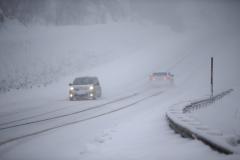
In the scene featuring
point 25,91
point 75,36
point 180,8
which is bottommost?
point 25,91

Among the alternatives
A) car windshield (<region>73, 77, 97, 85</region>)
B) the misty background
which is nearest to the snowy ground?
the misty background

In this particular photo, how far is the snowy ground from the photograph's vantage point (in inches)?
348

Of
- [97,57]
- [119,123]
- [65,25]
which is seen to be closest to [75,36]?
[65,25]

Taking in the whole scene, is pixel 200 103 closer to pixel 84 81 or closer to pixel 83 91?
pixel 83 91

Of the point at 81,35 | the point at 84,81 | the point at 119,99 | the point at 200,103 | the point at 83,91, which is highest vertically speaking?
the point at 81,35

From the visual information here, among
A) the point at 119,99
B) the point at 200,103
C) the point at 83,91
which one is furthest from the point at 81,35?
the point at 200,103

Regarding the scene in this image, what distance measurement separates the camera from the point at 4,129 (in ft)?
42.5

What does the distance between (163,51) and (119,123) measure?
58.6 metres

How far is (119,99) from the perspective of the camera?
27.2 metres

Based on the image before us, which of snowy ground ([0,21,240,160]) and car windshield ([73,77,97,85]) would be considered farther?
car windshield ([73,77,97,85])

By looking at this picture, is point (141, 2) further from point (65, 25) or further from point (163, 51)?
point (163, 51)

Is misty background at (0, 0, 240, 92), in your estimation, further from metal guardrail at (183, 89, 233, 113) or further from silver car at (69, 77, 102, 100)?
metal guardrail at (183, 89, 233, 113)

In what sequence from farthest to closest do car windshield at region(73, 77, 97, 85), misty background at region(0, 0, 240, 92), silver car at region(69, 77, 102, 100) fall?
1. misty background at region(0, 0, 240, 92)
2. car windshield at region(73, 77, 97, 85)
3. silver car at region(69, 77, 102, 100)

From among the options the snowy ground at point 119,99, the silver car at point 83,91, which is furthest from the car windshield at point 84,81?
the snowy ground at point 119,99
